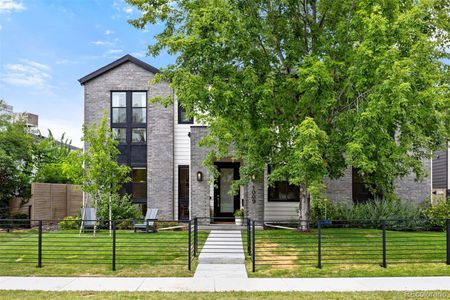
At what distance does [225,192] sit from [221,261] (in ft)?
28.4

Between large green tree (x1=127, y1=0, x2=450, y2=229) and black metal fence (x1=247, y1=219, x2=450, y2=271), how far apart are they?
5.25ft

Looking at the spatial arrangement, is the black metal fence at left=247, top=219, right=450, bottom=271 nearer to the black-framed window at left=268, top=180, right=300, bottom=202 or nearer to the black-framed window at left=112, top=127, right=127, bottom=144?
the black-framed window at left=268, top=180, right=300, bottom=202

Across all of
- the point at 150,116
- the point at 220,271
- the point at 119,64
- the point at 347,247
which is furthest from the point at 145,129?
the point at 220,271

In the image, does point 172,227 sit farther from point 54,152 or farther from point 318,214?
point 54,152

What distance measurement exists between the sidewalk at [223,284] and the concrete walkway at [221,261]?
1.63 feet

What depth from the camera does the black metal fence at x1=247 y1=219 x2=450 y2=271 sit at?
10211 mm

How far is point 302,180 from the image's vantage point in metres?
11.5

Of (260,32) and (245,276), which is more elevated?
(260,32)

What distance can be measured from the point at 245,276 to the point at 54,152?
24908 millimetres

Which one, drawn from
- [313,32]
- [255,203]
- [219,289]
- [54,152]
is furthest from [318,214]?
[54,152]

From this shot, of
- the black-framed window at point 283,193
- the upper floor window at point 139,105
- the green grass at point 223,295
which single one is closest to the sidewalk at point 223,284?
the green grass at point 223,295

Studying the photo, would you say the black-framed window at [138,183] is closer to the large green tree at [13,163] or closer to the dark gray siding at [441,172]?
the large green tree at [13,163]

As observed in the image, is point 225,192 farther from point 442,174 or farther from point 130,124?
point 442,174

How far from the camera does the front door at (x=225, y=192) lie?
1905 cm
